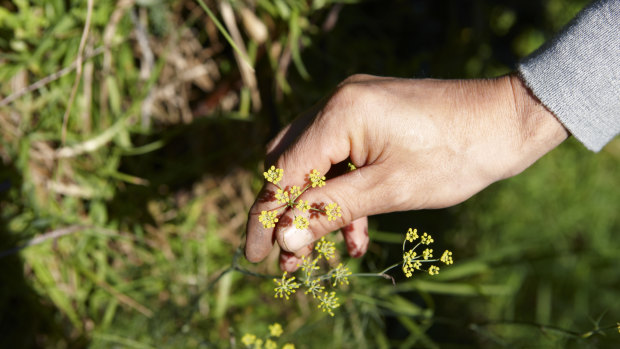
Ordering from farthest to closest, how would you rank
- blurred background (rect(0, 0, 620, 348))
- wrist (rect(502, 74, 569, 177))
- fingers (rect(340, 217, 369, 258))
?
blurred background (rect(0, 0, 620, 348)) < fingers (rect(340, 217, 369, 258)) < wrist (rect(502, 74, 569, 177))

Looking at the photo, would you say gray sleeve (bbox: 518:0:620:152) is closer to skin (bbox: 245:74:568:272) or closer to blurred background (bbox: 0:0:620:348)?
skin (bbox: 245:74:568:272)

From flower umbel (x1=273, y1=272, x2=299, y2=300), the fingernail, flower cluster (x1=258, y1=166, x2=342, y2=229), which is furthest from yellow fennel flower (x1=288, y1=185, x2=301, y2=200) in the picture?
flower umbel (x1=273, y1=272, x2=299, y2=300)

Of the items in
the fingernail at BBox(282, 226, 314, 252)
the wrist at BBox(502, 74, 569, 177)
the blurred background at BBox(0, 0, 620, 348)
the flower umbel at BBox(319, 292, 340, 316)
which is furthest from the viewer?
the blurred background at BBox(0, 0, 620, 348)

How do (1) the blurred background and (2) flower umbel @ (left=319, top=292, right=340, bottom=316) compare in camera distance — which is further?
(1) the blurred background

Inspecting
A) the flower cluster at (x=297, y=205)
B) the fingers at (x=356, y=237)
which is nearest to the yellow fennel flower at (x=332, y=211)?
the flower cluster at (x=297, y=205)

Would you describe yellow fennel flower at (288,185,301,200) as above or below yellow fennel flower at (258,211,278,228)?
above

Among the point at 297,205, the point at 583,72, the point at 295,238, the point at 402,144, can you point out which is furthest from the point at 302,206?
the point at 583,72

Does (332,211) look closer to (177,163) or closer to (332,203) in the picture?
(332,203)
